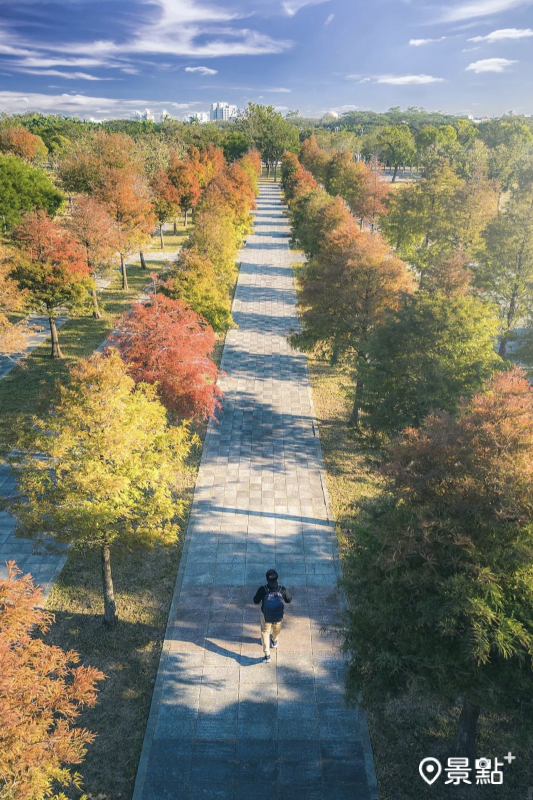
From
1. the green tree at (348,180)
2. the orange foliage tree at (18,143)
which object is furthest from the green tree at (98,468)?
the orange foliage tree at (18,143)

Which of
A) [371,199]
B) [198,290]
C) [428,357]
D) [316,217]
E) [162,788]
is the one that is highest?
[371,199]

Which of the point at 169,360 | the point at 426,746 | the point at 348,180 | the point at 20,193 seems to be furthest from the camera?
the point at 348,180

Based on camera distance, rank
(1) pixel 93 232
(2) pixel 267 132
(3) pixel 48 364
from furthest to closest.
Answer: (2) pixel 267 132
(1) pixel 93 232
(3) pixel 48 364

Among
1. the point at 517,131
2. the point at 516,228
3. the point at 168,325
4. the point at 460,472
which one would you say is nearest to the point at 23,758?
the point at 460,472

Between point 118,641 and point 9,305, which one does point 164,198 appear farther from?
point 118,641

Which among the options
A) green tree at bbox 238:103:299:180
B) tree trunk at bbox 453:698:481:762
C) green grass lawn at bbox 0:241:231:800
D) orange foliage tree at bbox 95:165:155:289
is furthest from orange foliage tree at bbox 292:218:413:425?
green tree at bbox 238:103:299:180

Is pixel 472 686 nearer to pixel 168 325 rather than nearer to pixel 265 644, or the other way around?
pixel 265 644

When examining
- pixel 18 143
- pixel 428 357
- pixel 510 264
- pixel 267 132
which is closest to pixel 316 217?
Result: pixel 510 264
